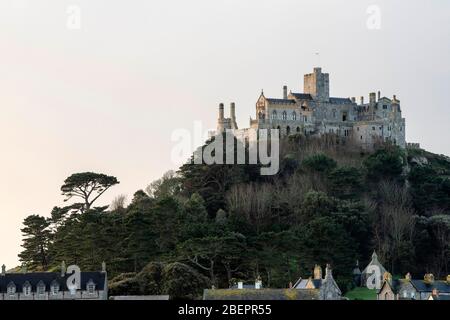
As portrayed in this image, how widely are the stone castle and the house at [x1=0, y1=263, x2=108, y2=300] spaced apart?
3109 centimetres

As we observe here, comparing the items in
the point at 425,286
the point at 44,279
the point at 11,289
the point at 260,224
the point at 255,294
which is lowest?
the point at 255,294

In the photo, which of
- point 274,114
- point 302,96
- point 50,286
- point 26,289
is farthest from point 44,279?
point 302,96

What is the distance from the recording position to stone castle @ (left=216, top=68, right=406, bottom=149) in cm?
9450

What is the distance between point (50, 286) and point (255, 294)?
646 inches

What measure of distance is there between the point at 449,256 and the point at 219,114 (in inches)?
988

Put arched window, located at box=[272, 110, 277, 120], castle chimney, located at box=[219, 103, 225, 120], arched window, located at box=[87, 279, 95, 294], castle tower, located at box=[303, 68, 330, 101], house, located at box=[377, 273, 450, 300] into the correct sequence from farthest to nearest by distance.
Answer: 1. castle tower, located at box=[303, 68, 330, 101]
2. arched window, located at box=[272, 110, 277, 120]
3. castle chimney, located at box=[219, 103, 225, 120]
4. arched window, located at box=[87, 279, 95, 294]
5. house, located at box=[377, 273, 450, 300]

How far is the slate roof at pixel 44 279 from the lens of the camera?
62438mm

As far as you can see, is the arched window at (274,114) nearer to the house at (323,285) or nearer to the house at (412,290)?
the house at (323,285)

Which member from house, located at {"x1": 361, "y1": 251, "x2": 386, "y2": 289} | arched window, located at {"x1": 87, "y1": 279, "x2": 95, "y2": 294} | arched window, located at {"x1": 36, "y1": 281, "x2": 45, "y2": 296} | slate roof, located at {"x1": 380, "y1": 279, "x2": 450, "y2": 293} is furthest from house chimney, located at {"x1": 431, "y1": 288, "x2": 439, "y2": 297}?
arched window, located at {"x1": 36, "y1": 281, "x2": 45, "y2": 296}

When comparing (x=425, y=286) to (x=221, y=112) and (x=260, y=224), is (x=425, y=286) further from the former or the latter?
(x=221, y=112)

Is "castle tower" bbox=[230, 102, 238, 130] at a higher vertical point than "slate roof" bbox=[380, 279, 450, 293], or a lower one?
higher

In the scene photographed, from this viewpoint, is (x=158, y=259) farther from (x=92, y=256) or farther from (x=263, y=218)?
(x=263, y=218)

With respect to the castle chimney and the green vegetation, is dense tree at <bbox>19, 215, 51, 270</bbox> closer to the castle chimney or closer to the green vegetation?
the green vegetation

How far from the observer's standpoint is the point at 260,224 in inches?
3022
